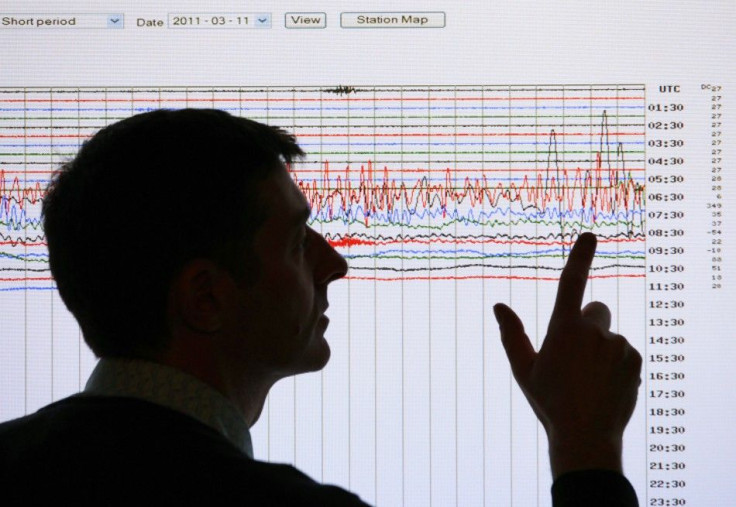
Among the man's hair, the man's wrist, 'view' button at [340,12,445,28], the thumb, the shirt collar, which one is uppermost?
'view' button at [340,12,445,28]

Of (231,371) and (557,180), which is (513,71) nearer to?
(557,180)

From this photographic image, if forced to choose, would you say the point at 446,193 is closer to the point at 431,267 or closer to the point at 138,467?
the point at 431,267

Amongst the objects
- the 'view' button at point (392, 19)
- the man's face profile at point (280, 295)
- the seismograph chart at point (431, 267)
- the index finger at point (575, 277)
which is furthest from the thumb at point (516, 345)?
the 'view' button at point (392, 19)

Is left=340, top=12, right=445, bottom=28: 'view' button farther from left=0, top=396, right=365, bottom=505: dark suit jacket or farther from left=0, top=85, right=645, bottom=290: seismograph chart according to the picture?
left=0, top=396, right=365, bottom=505: dark suit jacket

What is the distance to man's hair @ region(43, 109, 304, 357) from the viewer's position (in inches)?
29.3

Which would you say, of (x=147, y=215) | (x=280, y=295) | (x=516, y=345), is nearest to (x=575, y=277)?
(x=516, y=345)

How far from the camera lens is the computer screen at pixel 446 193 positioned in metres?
1.13

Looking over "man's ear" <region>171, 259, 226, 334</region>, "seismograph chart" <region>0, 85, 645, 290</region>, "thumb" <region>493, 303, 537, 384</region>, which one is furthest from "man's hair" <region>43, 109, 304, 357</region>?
"seismograph chart" <region>0, 85, 645, 290</region>

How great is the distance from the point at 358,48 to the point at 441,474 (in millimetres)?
574

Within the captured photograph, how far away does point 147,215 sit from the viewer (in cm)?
74

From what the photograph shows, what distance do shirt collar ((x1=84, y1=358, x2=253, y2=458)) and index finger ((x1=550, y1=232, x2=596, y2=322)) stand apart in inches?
11.9

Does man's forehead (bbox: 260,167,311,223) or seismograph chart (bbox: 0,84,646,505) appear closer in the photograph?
man's forehead (bbox: 260,167,311,223)

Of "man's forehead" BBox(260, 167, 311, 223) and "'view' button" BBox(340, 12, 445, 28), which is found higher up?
"'view' button" BBox(340, 12, 445, 28)

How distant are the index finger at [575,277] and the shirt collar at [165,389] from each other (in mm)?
302
